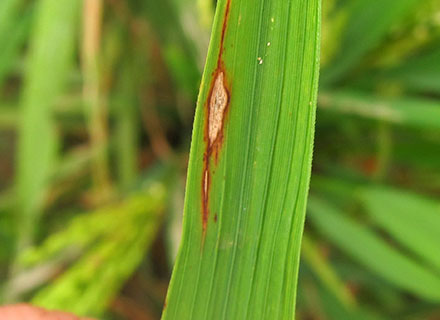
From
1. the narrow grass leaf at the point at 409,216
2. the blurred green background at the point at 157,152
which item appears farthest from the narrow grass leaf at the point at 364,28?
the narrow grass leaf at the point at 409,216

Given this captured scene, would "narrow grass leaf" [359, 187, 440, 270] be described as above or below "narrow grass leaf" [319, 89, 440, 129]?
below

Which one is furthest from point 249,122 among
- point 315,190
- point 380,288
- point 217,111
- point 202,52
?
point 380,288

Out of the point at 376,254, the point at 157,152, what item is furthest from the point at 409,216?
the point at 157,152

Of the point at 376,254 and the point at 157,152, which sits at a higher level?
the point at 157,152

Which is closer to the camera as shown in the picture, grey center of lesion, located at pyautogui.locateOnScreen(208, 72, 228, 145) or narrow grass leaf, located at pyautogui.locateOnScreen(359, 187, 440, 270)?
grey center of lesion, located at pyautogui.locateOnScreen(208, 72, 228, 145)

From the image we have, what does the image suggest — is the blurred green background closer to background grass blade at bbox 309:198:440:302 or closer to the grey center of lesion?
background grass blade at bbox 309:198:440:302

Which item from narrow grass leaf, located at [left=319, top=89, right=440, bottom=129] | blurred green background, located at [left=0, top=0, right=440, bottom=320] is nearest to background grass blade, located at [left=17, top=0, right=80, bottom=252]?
blurred green background, located at [left=0, top=0, right=440, bottom=320]

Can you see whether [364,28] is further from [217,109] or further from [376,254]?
[217,109]
